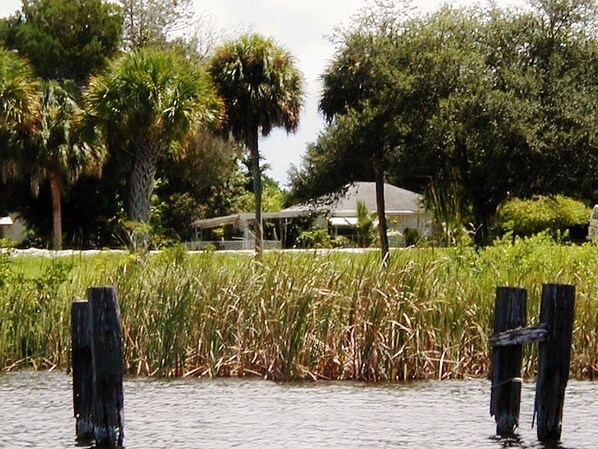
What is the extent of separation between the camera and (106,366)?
42.4 feet

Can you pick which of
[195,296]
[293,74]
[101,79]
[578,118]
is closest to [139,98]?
[101,79]

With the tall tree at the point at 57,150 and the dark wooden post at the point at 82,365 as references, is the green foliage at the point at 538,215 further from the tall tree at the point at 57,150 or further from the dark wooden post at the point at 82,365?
the dark wooden post at the point at 82,365

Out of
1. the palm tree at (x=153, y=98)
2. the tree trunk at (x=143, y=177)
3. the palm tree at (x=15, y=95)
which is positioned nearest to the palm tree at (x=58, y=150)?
the tree trunk at (x=143, y=177)

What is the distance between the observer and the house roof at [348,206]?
61.6 metres

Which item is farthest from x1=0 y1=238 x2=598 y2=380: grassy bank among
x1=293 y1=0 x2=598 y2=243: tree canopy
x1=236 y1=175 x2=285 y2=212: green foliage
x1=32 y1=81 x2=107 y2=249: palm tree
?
x1=236 y1=175 x2=285 y2=212: green foliage

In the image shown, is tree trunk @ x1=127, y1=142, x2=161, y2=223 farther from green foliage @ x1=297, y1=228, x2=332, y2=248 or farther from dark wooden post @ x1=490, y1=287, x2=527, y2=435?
dark wooden post @ x1=490, y1=287, x2=527, y2=435

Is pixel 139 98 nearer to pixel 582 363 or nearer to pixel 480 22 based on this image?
pixel 480 22

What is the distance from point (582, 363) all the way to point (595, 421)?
2919 millimetres

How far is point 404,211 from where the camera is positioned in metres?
65.6

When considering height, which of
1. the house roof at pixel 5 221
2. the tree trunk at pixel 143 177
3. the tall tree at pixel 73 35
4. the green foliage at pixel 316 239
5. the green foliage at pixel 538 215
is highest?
the tall tree at pixel 73 35

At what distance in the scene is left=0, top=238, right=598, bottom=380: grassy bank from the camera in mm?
18484

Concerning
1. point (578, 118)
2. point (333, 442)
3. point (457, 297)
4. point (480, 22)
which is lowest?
point (333, 442)

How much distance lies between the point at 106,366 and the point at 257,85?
42.4 metres

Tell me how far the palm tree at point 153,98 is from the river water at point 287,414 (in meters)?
34.2
